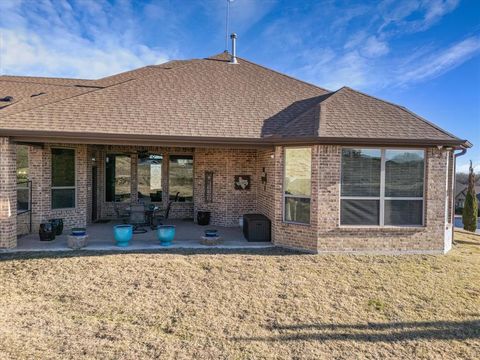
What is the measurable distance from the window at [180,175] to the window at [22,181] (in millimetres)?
4888

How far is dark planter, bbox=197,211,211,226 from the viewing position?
10906mm

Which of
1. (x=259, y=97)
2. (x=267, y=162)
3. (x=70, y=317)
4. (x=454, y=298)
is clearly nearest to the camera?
(x=70, y=317)

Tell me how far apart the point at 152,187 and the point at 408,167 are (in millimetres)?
9412

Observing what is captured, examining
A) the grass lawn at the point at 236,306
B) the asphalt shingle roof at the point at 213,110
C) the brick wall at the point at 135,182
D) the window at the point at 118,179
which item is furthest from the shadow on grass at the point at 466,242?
the window at the point at 118,179

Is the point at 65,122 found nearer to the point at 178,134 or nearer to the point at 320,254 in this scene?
the point at 178,134

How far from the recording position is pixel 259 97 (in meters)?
10.7

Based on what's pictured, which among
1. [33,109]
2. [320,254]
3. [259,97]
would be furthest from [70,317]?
[259,97]

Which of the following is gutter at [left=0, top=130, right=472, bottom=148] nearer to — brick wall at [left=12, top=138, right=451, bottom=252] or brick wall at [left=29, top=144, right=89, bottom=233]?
brick wall at [left=12, top=138, right=451, bottom=252]

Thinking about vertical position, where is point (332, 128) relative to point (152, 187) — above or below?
above

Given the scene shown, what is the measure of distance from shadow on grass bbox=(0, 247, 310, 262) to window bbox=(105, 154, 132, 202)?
495cm

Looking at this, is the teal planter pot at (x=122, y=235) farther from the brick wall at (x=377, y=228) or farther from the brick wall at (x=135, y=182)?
the brick wall at (x=377, y=228)

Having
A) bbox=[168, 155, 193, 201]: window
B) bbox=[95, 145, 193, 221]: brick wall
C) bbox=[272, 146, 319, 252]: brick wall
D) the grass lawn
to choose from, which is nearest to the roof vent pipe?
bbox=[95, 145, 193, 221]: brick wall

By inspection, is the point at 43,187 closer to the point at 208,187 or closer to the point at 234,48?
the point at 208,187

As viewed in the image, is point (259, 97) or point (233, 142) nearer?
point (233, 142)
